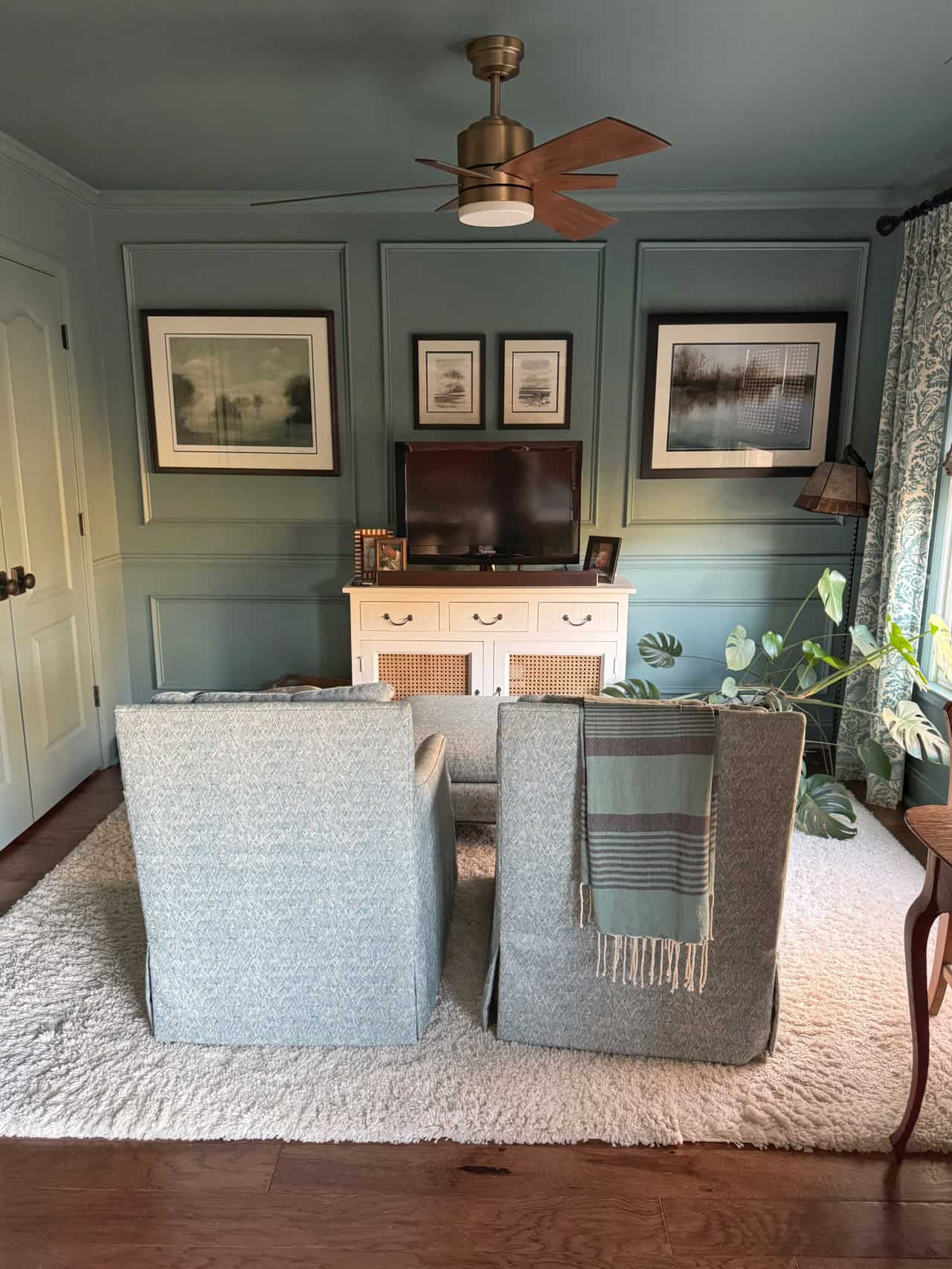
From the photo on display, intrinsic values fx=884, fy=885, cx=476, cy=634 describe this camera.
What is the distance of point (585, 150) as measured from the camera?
7.47ft

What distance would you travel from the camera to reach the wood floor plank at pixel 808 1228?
170 cm

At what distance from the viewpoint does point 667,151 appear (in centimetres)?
351

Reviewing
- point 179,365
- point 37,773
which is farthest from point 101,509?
point 37,773

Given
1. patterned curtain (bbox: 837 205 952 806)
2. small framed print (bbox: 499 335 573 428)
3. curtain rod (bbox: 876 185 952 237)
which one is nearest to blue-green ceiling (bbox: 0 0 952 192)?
curtain rod (bbox: 876 185 952 237)

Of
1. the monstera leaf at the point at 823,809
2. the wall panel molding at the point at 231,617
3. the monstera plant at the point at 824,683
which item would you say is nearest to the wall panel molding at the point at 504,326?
the wall panel molding at the point at 231,617

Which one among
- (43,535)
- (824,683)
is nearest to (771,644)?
(824,683)

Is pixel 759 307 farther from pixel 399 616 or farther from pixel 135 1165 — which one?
pixel 135 1165

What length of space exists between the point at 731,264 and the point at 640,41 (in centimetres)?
183

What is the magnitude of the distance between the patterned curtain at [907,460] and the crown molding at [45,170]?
3.57m

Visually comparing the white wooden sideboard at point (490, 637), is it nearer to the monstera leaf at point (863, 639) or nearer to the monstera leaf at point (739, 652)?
the monstera leaf at point (739, 652)

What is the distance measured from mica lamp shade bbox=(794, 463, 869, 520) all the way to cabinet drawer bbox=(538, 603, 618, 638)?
101 centimetres

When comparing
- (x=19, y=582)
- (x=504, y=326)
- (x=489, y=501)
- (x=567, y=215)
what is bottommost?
(x=19, y=582)

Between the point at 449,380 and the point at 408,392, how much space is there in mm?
210

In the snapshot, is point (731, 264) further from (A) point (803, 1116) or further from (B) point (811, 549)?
(A) point (803, 1116)
